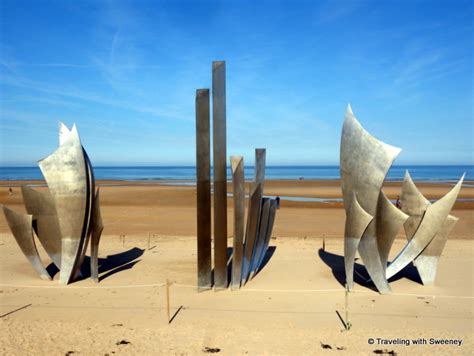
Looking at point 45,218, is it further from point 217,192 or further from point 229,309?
point 229,309

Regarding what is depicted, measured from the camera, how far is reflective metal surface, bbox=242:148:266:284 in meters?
11.8

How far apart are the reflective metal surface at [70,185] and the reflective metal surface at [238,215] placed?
14.1 ft

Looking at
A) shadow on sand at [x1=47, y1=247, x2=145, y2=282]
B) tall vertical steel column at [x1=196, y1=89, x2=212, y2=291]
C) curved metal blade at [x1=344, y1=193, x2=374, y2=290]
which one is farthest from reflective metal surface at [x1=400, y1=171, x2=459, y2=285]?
shadow on sand at [x1=47, y1=247, x2=145, y2=282]

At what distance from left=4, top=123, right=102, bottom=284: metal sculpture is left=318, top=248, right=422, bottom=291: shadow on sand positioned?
749cm

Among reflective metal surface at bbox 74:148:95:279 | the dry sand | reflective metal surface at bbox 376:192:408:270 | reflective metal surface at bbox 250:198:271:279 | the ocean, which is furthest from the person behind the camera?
the ocean

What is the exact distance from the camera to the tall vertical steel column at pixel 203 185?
11.4 meters

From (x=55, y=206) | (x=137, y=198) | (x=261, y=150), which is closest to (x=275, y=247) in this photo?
(x=261, y=150)

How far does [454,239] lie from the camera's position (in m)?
19.1

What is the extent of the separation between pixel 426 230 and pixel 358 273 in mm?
2649

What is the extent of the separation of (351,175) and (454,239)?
10.7 meters

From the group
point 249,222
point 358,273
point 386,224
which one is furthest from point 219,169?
point 358,273

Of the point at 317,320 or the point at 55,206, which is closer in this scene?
the point at 317,320

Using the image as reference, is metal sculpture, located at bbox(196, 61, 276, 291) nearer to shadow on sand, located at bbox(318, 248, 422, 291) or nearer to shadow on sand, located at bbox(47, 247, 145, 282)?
shadow on sand, located at bbox(318, 248, 422, 291)

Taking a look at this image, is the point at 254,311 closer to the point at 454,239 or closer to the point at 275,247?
the point at 275,247
